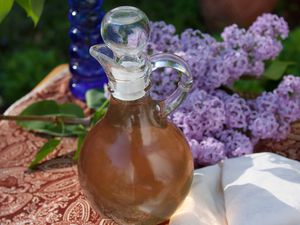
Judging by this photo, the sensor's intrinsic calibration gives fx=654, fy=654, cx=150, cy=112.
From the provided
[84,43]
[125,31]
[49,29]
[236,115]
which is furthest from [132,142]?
[49,29]

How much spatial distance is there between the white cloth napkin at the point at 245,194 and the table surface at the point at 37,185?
5.0 inches

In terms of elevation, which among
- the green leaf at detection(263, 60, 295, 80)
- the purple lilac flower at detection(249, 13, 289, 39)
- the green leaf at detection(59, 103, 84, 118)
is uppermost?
the purple lilac flower at detection(249, 13, 289, 39)

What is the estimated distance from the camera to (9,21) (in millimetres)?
2570

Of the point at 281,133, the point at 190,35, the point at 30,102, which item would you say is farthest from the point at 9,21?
the point at 281,133

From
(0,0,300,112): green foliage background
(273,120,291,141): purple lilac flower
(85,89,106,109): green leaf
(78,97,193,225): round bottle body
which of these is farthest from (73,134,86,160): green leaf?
(0,0,300,112): green foliage background

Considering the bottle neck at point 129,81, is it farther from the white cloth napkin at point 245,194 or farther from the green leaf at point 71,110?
the green leaf at point 71,110

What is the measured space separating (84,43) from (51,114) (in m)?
0.17

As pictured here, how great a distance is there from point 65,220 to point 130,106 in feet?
0.69

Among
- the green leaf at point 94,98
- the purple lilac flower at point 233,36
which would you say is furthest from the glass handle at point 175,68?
the green leaf at point 94,98

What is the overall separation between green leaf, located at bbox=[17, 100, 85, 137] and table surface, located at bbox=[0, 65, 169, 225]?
0.6 inches

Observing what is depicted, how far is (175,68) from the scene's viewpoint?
854 mm

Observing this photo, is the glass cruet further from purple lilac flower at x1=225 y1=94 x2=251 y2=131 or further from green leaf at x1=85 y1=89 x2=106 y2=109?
green leaf at x1=85 y1=89 x2=106 y2=109

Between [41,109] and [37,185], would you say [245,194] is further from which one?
[41,109]

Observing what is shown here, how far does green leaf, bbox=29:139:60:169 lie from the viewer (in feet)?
3.45
